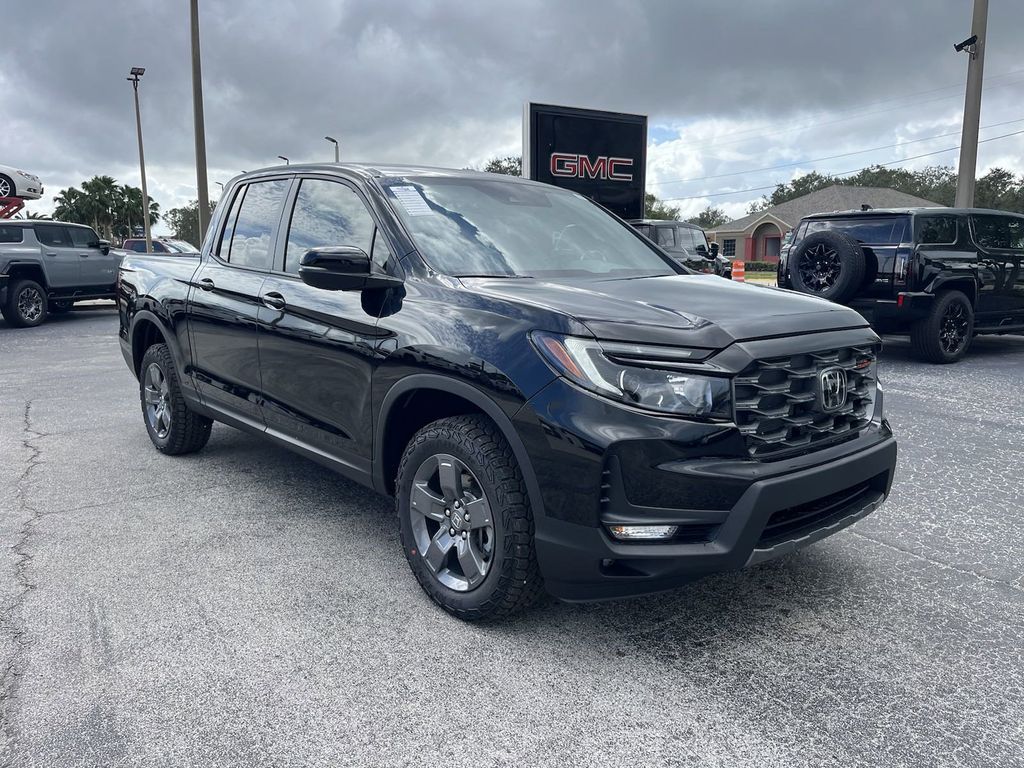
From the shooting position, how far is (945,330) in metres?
9.30

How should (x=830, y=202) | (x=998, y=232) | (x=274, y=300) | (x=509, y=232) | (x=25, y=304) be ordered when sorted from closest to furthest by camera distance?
(x=509, y=232)
(x=274, y=300)
(x=998, y=232)
(x=25, y=304)
(x=830, y=202)

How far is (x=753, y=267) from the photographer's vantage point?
196ft

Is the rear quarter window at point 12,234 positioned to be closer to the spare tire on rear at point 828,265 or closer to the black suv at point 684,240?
the black suv at point 684,240

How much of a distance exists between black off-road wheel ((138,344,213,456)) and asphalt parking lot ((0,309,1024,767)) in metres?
0.70

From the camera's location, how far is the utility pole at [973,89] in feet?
49.6

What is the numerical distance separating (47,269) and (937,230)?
1466 centimetres

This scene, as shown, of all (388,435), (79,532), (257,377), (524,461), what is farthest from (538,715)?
(79,532)

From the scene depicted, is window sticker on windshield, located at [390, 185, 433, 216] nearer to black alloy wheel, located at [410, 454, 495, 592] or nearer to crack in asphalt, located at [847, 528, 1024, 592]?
black alloy wheel, located at [410, 454, 495, 592]

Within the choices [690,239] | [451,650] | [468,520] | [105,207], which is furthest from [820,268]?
[105,207]

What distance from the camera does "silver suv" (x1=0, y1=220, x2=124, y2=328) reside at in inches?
579

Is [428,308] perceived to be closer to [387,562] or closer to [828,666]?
[387,562]

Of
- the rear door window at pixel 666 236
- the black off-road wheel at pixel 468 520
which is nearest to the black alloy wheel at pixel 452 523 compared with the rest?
the black off-road wheel at pixel 468 520

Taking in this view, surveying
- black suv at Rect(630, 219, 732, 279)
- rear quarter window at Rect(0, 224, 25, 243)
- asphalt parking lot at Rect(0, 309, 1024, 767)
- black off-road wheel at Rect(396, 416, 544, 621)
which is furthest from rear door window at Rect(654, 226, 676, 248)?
black off-road wheel at Rect(396, 416, 544, 621)

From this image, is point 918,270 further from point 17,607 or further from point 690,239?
point 690,239
